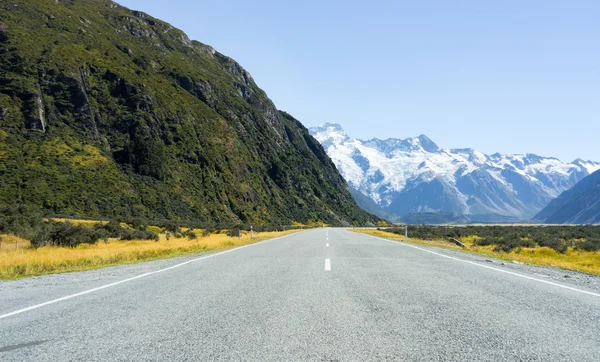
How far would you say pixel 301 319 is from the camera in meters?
5.39

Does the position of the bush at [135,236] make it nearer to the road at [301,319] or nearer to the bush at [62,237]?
the bush at [62,237]

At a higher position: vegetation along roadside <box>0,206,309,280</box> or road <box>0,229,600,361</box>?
road <box>0,229,600,361</box>

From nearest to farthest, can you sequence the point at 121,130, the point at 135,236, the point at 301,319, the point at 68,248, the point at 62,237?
the point at 301,319, the point at 68,248, the point at 62,237, the point at 135,236, the point at 121,130

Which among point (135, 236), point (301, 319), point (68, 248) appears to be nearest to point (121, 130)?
point (135, 236)

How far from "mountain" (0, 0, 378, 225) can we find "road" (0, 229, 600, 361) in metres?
55.9

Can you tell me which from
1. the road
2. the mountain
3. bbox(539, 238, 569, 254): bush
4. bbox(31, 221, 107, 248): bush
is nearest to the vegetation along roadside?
bbox(31, 221, 107, 248): bush

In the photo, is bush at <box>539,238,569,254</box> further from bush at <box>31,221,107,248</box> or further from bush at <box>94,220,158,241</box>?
bush at <box>31,221,107,248</box>

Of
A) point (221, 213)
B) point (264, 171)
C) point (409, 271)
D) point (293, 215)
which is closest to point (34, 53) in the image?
point (221, 213)

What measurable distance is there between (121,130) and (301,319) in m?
94.7

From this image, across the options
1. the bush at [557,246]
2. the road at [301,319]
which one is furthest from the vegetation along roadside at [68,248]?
the bush at [557,246]

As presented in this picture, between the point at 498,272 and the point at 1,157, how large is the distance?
7385 cm

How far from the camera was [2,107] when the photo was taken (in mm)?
69375

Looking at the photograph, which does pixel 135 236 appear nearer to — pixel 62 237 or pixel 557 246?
pixel 62 237

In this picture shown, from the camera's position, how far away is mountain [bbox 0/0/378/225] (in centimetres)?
6662
